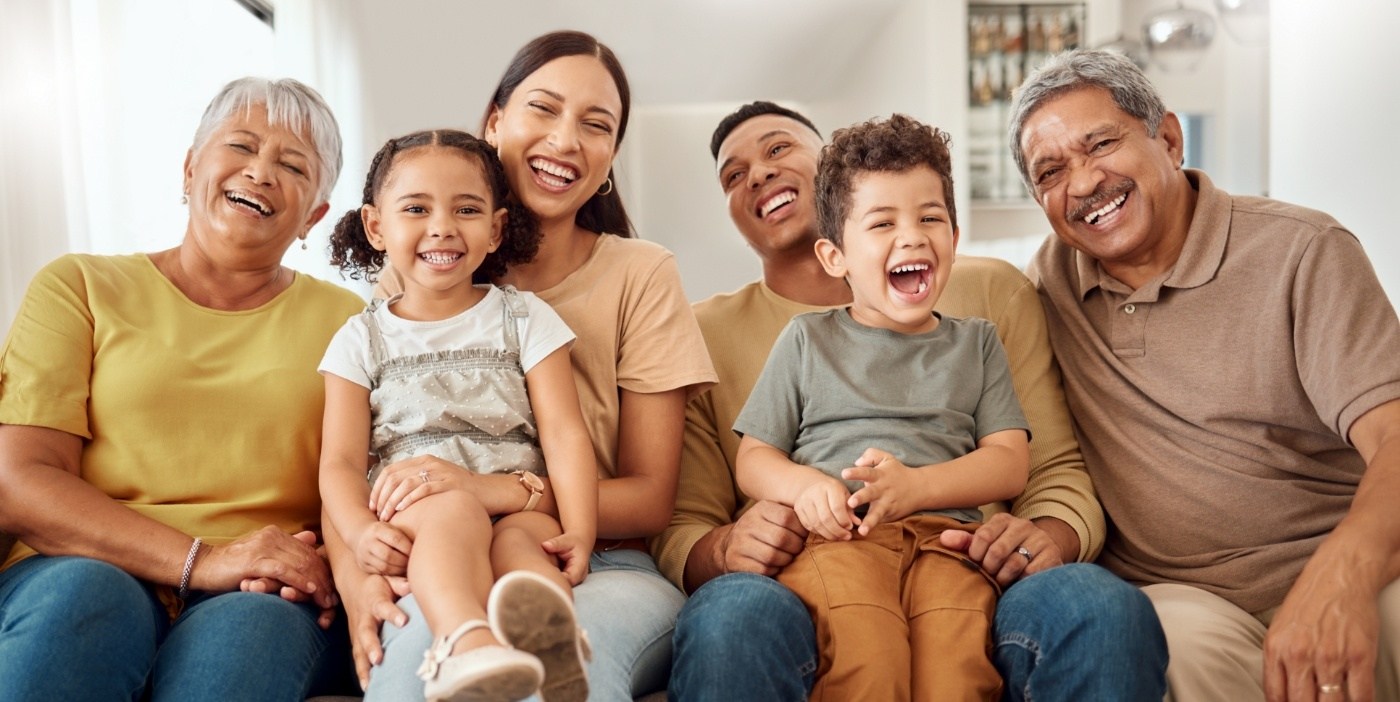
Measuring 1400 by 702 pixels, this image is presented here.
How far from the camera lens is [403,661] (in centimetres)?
142

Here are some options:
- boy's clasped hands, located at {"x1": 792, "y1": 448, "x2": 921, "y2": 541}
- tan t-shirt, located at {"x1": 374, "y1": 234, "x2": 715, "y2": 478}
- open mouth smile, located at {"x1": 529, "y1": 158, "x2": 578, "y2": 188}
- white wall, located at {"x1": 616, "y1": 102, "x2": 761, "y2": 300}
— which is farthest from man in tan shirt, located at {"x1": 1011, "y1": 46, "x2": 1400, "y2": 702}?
white wall, located at {"x1": 616, "y1": 102, "x2": 761, "y2": 300}

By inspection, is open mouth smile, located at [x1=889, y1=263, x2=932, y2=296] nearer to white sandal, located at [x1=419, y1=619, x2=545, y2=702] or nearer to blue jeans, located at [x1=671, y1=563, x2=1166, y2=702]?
blue jeans, located at [x1=671, y1=563, x2=1166, y2=702]

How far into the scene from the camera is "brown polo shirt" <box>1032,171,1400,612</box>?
1.73 m

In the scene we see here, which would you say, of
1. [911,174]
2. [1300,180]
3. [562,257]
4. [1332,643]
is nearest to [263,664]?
[562,257]

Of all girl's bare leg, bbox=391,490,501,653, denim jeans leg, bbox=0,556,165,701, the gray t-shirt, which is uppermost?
the gray t-shirt

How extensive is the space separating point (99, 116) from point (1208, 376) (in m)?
2.28

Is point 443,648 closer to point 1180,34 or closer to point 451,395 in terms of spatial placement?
point 451,395

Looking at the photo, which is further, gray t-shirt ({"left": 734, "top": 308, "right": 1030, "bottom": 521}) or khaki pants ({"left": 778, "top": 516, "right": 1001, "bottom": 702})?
gray t-shirt ({"left": 734, "top": 308, "right": 1030, "bottom": 521})

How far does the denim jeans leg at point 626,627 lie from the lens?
1472 mm

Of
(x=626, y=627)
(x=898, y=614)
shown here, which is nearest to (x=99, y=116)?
(x=626, y=627)

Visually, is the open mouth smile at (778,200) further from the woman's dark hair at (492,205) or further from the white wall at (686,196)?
the white wall at (686,196)

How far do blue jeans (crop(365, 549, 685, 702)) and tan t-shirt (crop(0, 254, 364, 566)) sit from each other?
1.33 feet

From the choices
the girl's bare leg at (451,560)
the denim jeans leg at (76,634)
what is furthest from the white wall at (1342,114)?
the denim jeans leg at (76,634)

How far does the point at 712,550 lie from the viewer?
1.80 meters
